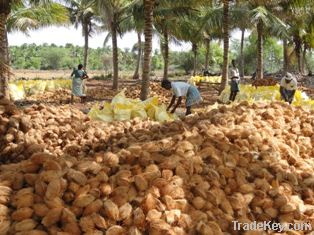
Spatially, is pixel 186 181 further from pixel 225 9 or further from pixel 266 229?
pixel 225 9

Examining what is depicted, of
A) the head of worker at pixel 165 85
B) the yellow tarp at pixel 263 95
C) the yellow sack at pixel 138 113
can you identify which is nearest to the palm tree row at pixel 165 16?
the yellow tarp at pixel 263 95

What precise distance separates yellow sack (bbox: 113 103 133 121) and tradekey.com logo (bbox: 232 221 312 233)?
13.5 feet

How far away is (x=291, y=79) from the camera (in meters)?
9.48

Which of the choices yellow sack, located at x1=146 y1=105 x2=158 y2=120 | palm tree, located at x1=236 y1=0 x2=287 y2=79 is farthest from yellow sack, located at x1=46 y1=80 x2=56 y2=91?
yellow sack, located at x1=146 y1=105 x2=158 y2=120

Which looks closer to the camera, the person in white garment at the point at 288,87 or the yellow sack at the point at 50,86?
the person in white garment at the point at 288,87

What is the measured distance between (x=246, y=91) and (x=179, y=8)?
676 centimetres

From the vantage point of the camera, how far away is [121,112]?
764 cm

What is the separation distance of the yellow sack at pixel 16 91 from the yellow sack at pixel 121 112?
9.47m

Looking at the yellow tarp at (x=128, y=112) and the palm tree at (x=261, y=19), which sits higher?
the palm tree at (x=261, y=19)

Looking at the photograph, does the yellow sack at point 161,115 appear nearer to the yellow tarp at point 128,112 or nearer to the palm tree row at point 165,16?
the yellow tarp at point 128,112

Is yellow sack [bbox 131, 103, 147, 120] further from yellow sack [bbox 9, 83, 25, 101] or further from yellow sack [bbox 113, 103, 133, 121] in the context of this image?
yellow sack [bbox 9, 83, 25, 101]

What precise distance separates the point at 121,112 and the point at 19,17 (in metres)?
Result: 11.0

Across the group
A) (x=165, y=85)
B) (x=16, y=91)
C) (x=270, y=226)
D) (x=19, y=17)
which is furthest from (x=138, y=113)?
(x=19, y=17)

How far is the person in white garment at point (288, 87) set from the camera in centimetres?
951
